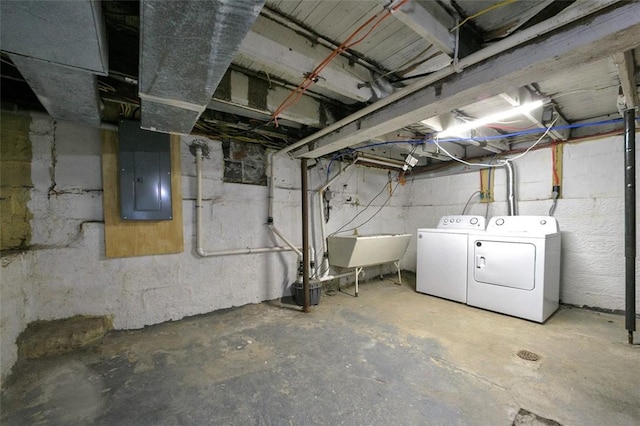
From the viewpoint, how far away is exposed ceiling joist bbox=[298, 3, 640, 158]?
3.16 ft

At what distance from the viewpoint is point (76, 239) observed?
215cm

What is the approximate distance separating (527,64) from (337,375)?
6.77 feet

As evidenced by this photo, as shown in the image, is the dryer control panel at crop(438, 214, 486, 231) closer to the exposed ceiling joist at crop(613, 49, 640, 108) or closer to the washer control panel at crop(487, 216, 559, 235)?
the washer control panel at crop(487, 216, 559, 235)

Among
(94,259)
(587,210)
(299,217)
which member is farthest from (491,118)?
(94,259)

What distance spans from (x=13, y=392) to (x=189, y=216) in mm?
1617

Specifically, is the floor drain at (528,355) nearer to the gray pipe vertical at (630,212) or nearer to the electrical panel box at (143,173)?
the gray pipe vertical at (630,212)

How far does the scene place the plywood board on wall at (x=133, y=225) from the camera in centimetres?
224

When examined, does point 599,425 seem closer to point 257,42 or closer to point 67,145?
point 257,42

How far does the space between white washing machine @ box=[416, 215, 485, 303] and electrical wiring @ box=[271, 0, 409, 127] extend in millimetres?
2584

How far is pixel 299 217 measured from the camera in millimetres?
3387

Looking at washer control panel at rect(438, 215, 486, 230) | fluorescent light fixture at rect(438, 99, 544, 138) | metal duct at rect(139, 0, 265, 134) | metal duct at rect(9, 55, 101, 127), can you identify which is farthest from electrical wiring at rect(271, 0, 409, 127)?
washer control panel at rect(438, 215, 486, 230)

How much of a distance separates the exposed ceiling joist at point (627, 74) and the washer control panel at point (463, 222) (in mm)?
1674

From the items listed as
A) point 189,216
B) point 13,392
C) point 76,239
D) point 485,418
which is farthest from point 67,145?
point 485,418

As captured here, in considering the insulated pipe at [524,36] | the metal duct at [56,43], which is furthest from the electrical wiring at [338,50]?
the metal duct at [56,43]
